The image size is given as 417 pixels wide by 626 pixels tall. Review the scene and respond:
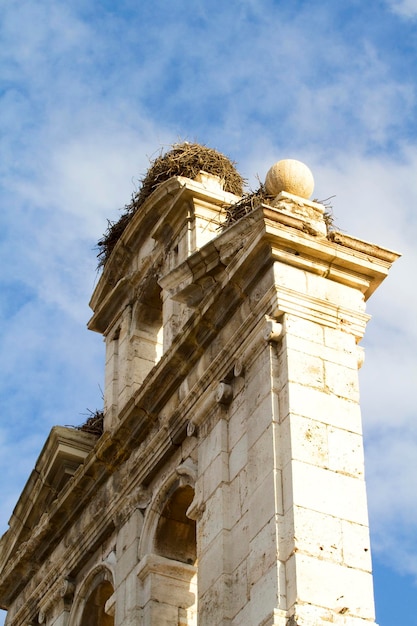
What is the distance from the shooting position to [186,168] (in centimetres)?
1872

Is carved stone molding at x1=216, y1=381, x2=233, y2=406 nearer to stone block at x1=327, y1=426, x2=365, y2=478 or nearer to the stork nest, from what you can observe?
stone block at x1=327, y1=426, x2=365, y2=478

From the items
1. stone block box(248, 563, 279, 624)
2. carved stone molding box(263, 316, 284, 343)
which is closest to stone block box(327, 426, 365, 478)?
carved stone molding box(263, 316, 284, 343)

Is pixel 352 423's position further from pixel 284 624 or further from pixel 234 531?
pixel 284 624

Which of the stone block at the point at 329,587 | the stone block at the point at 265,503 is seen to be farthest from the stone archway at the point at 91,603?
the stone block at the point at 329,587

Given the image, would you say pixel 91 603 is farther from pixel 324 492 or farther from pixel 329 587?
pixel 329 587

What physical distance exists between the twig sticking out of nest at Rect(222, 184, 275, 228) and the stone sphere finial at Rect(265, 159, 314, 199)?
0.15 meters

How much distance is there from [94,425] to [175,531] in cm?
361

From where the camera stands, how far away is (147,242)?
1888cm

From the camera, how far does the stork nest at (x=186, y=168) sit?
1861 cm

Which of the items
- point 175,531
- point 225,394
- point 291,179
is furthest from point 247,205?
point 175,531

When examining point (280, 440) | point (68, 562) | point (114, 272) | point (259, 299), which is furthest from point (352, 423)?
point (114, 272)

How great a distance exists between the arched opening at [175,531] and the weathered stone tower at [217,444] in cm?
2

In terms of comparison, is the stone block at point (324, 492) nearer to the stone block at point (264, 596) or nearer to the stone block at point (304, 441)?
the stone block at point (304, 441)

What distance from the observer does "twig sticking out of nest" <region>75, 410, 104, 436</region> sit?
61.2ft
